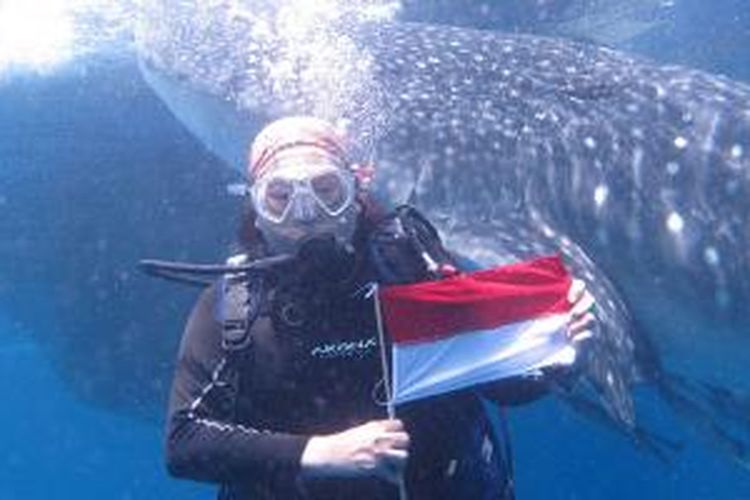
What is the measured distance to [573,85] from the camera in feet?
23.4

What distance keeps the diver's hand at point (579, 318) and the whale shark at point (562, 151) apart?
1.44 m

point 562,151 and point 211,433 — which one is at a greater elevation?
point 562,151

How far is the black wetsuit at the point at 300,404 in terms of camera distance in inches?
150

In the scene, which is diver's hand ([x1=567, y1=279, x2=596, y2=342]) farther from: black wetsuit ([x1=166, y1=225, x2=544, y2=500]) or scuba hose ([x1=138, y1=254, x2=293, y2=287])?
scuba hose ([x1=138, y1=254, x2=293, y2=287])

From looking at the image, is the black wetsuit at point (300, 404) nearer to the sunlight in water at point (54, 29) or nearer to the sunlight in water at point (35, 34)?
the sunlight in water at point (54, 29)

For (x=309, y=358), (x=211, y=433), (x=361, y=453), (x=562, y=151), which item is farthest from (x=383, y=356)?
(x=562, y=151)

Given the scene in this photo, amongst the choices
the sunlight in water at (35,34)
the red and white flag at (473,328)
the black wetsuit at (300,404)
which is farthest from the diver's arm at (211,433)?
the sunlight in water at (35,34)

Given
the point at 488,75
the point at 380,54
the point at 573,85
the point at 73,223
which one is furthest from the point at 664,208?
the point at 73,223

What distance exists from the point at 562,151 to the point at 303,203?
325 centimetres

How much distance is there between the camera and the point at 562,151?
6824 millimetres

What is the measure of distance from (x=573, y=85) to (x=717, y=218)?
1412 millimetres

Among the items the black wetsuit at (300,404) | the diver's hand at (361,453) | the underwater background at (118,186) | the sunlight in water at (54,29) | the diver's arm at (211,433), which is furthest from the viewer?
the underwater background at (118,186)

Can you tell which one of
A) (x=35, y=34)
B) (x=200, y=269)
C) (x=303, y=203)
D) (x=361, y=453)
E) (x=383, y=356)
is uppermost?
(x=35, y=34)

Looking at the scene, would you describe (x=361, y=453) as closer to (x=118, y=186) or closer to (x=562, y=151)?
(x=562, y=151)
